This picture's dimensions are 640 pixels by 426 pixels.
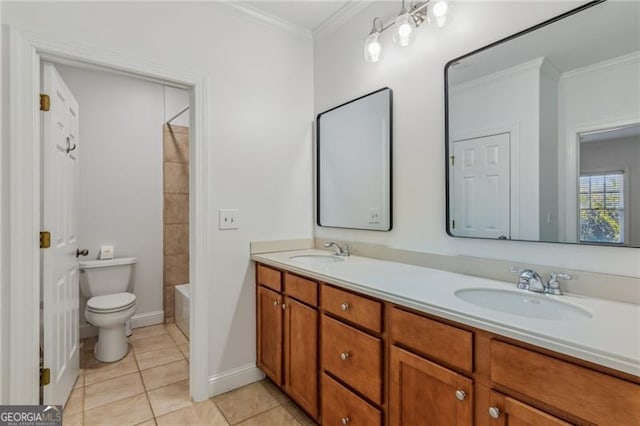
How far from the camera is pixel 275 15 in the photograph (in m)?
2.21

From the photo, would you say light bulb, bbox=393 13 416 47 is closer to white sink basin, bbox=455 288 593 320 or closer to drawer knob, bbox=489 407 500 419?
white sink basin, bbox=455 288 593 320

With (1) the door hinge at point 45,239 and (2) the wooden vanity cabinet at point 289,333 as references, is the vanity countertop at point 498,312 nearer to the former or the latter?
(2) the wooden vanity cabinet at point 289,333

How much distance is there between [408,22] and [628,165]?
1.13 m

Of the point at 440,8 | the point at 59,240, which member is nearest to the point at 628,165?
the point at 440,8

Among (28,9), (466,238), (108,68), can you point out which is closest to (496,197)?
(466,238)

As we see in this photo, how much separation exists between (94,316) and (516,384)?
269 centimetres

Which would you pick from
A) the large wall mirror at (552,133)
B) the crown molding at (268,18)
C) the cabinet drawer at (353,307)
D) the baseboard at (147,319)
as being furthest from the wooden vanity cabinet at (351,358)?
the baseboard at (147,319)

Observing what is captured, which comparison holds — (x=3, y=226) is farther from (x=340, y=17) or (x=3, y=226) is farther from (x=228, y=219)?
(x=340, y=17)

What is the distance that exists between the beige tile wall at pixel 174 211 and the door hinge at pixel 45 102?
1.61 metres

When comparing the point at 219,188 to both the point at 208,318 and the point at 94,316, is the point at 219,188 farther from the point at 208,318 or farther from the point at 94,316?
the point at 94,316

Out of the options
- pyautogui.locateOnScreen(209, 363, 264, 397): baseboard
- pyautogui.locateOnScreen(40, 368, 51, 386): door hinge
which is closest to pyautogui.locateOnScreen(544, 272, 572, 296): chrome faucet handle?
pyautogui.locateOnScreen(209, 363, 264, 397): baseboard

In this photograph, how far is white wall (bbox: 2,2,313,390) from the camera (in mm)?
1795

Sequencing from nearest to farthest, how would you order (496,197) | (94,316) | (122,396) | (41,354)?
(496,197)
(41,354)
(122,396)
(94,316)

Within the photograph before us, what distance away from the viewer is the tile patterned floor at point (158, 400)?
175 centimetres
